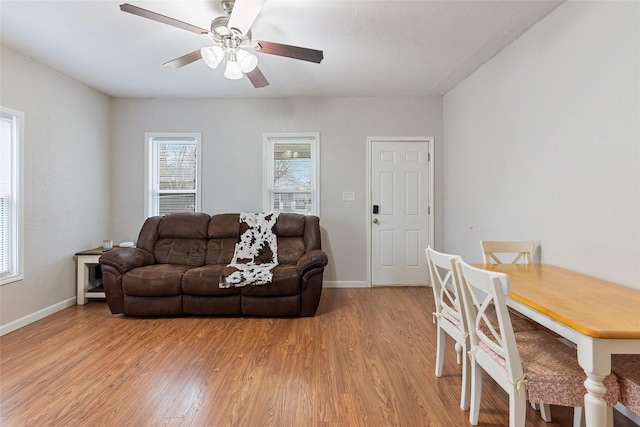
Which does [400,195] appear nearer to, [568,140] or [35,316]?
[568,140]

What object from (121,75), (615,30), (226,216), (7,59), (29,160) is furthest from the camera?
(226,216)

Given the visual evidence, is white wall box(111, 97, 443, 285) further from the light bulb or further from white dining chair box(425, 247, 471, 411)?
white dining chair box(425, 247, 471, 411)

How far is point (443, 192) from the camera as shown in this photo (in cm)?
413

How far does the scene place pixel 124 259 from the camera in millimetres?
3119

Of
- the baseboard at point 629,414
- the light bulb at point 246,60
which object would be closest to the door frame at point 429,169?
the light bulb at point 246,60

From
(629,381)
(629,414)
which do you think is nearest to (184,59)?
(629,381)

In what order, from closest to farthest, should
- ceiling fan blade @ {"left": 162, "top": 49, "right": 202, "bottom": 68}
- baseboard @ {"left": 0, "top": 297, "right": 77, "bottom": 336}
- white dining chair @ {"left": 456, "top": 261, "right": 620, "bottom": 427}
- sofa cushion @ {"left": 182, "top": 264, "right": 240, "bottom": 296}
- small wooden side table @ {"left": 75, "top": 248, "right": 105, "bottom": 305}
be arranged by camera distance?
white dining chair @ {"left": 456, "top": 261, "right": 620, "bottom": 427} → ceiling fan blade @ {"left": 162, "top": 49, "right": 202, "bottom": 68} → baseboard @ {"left": 0, "top": 297, "right": 77, "bottom": 336} → sofa cushion @ {"left": 182, "top": 264, "right": 240, "bottom": 296} → small wooden side table @ {"left": 75, "top": 248, "right": 105, "bottom": 305}

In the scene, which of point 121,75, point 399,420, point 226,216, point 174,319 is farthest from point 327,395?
point 121,75

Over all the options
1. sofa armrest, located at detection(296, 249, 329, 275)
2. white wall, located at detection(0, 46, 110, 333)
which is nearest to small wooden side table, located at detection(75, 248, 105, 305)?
white wall, located at detection(0, 46, 110, 333)

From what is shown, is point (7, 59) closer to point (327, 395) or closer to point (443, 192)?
point (327, 395)

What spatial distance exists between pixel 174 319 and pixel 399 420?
241cm

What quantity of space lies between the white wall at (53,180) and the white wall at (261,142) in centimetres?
33

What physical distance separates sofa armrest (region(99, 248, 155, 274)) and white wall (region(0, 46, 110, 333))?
66 cm

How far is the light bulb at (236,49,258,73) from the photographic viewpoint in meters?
2.18
